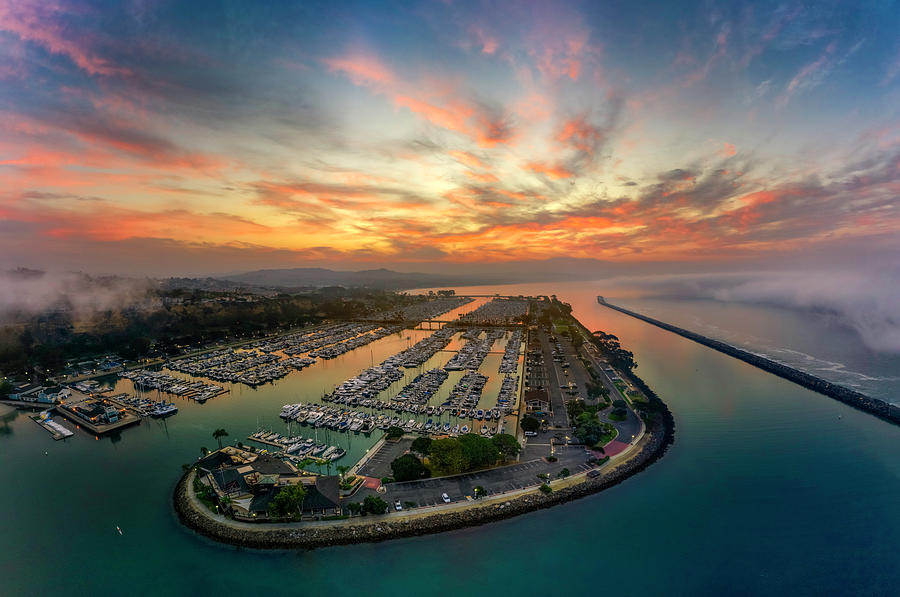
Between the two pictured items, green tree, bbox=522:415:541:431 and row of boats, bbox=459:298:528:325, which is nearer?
green tree, bbox=522:415:541:431

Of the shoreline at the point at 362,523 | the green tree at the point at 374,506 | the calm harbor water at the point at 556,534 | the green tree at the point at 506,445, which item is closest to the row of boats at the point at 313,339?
the calm harbor water at the point at 556,534

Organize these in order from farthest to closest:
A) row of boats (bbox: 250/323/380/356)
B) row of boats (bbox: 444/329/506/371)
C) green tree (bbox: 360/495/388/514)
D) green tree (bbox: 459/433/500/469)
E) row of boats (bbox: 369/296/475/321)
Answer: row of boats (bbox: 369/296/475/321) < row of boats (bbox: 250/323/380/356) < row of boats (bbox: 444/329/506/371) < green tree (bbox: 459/433/500/469) < green tree (bbox: 360/495/388/514)

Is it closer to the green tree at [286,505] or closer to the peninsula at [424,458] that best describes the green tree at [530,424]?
the peninsula at [424,458]

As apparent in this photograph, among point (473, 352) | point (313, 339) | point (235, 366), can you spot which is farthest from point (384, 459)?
point (313, 339)

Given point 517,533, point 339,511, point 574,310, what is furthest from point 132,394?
point 574,310

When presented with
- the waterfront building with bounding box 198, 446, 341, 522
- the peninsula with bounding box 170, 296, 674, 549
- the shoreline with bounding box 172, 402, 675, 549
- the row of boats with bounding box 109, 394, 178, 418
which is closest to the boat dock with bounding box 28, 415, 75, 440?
the row of boats with bounding box 109, 394, 178, 418

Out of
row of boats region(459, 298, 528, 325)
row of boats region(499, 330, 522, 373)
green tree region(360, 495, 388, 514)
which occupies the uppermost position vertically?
row of boats region(459, 298, 528, 325)

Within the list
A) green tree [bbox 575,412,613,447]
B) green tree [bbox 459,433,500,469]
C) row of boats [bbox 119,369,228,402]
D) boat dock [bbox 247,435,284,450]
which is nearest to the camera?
green tree [bbox 459,433,500,469]

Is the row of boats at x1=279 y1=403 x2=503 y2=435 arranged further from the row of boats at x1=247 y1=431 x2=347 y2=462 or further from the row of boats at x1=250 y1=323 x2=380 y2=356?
the row of boats at x1=250 y1=323 x2=380 y2=356
